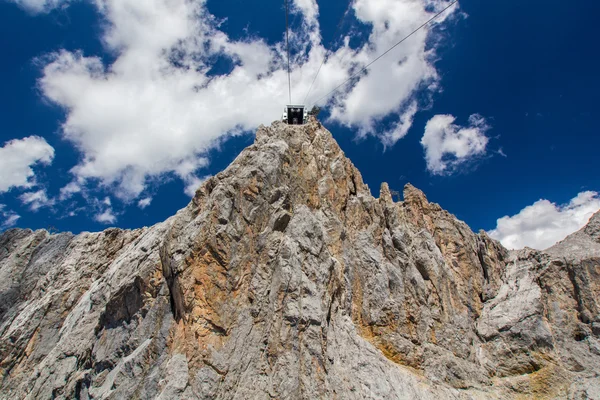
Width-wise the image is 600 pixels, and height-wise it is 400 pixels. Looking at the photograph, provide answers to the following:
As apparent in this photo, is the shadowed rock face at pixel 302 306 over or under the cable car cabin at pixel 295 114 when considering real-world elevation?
under

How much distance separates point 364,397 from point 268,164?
17.9m

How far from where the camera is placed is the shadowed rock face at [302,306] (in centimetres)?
1967

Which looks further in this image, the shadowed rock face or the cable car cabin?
the cable car cabin

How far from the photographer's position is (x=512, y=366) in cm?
2670

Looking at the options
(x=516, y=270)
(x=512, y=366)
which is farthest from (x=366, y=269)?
(x=516, y=270)

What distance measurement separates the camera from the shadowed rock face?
1967cm

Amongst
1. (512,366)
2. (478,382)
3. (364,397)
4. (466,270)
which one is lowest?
(364,397)

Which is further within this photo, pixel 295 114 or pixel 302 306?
pixel 295 114

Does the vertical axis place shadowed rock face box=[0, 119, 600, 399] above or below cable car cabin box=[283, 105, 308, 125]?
below

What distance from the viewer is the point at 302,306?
21.5 m

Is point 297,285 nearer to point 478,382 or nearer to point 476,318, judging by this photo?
point 478,382

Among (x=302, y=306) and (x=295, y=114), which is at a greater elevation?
(x=295, y=114)

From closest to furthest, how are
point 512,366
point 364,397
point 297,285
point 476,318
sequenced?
point 364,397, point 297,285, point 512,366, point 476,318

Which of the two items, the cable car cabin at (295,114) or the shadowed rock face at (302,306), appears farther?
the cable car cabin at (295,114)
